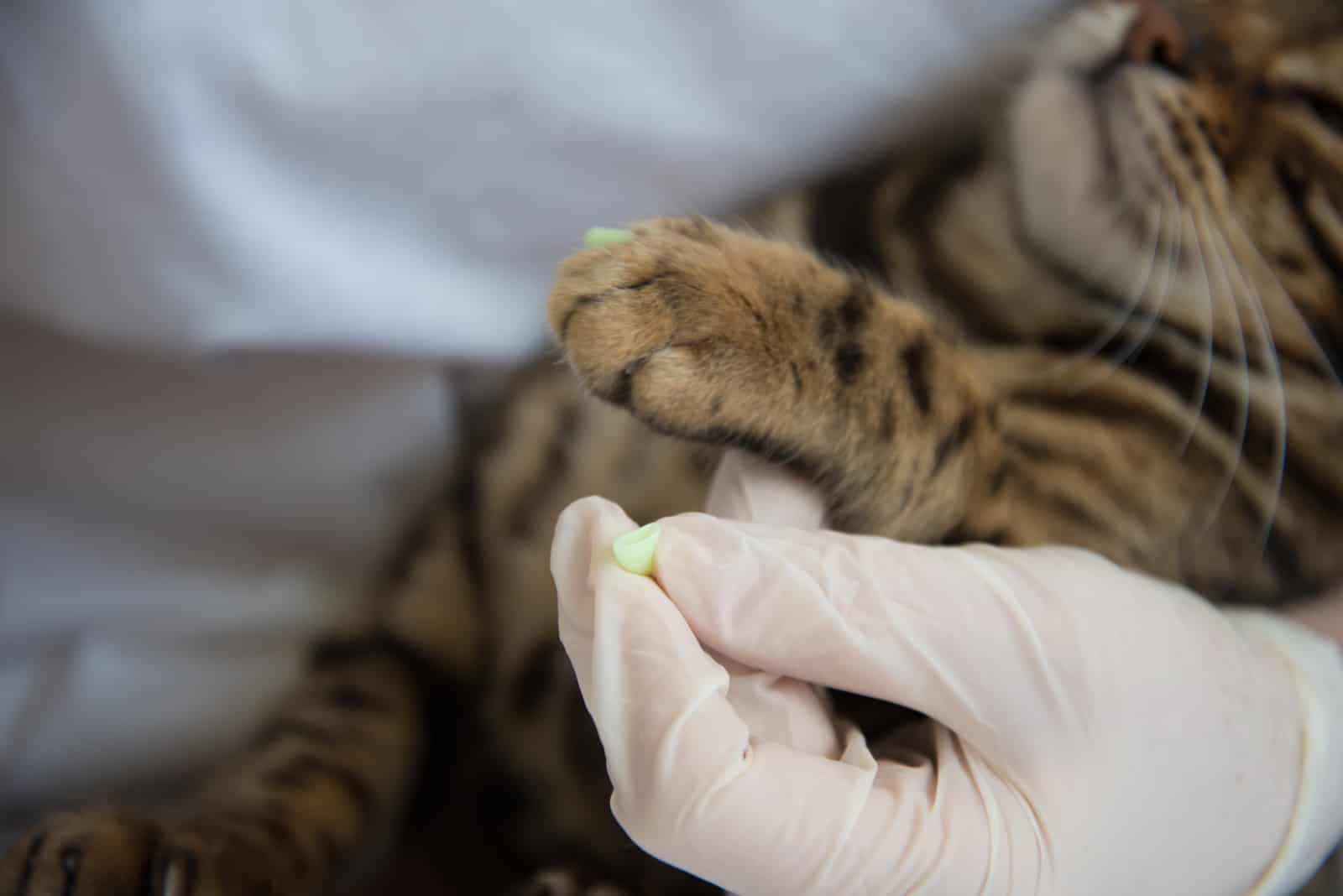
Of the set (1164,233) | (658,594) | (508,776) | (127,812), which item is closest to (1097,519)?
(1164,233)

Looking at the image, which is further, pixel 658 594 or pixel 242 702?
pixel 242 702

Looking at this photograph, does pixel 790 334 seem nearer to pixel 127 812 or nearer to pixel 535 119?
pixel 535 119

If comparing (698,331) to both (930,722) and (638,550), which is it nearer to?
(638,550)

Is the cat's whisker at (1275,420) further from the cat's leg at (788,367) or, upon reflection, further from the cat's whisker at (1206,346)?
the cat's leg at (788,367)

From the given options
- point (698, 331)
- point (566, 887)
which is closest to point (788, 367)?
point (698, 331)

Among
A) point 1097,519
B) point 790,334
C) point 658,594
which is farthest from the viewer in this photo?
point 1097,519

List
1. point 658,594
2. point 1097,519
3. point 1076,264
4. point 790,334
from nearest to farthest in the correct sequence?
point 658,594
point 790,334
point 1097,519
point 1076,264

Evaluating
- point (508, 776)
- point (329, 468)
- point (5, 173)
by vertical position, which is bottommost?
point (508, 776)
